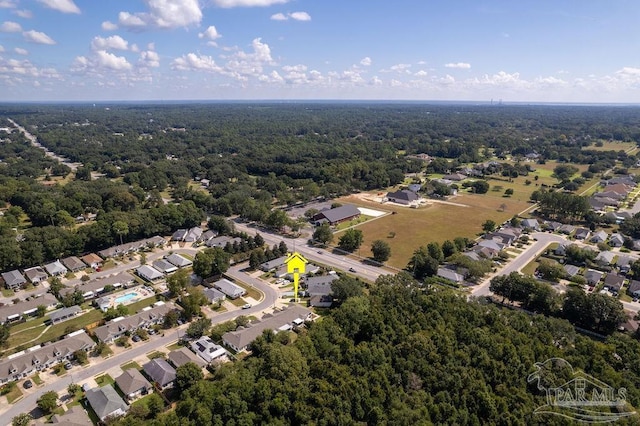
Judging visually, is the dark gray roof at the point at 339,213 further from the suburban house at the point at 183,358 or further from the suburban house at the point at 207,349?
the suburban house at the point at 183,358

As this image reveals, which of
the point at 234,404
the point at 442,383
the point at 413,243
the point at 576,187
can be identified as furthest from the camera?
the point at 576,187

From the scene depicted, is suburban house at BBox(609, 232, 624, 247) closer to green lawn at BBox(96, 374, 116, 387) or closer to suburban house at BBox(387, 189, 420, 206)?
suburban house at BBox(387, 189, 420, 206)

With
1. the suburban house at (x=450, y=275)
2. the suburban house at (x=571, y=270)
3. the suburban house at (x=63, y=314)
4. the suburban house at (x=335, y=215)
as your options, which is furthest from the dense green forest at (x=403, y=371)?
the suburban house at (x=335, y=215)

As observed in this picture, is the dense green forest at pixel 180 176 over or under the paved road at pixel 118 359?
over

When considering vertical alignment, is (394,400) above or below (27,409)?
above

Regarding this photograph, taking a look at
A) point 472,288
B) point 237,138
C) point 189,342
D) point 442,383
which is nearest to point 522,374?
point 442,383

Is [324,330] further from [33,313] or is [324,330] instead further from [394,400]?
[33,313]
